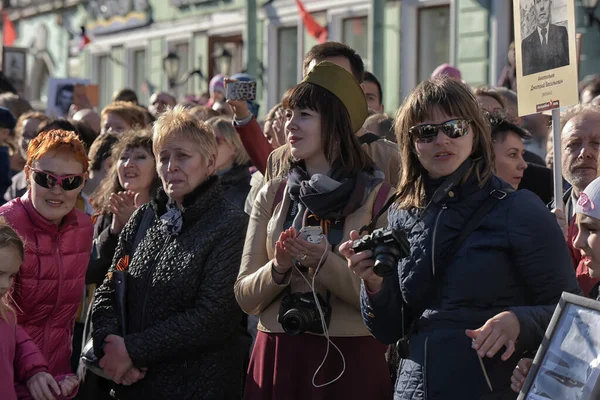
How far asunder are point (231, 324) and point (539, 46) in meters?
1.77

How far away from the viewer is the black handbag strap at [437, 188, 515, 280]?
11.2ft

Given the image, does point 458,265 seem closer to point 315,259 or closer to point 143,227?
point 315,259

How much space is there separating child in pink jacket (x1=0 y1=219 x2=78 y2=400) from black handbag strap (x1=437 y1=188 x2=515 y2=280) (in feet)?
5.61

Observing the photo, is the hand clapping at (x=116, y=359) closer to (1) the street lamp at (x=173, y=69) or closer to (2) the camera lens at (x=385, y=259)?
(2) the camera lens at (x=385, y=259)

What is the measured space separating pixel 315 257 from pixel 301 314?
23 cm

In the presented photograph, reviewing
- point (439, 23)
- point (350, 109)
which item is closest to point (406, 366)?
point (350, 109)

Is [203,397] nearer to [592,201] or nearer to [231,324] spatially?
[231,324]

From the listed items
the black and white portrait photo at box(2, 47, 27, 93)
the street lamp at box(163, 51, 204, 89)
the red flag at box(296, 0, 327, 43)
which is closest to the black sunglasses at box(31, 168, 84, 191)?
the black and white portrait photo at box(2, 47, 27, 93)

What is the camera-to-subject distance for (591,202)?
11.1ft

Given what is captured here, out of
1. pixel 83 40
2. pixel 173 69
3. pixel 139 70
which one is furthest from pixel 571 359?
pixel 83 40

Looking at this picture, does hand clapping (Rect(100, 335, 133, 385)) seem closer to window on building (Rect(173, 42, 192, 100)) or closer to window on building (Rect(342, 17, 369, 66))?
window on building (Rect(342, 17, 369, 66))

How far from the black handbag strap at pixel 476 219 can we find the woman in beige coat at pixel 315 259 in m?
0.67

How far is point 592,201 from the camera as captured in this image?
3.39 metres

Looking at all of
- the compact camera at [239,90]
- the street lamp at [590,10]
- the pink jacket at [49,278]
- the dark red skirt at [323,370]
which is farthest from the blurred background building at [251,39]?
the dark red skirt at [323,370]
